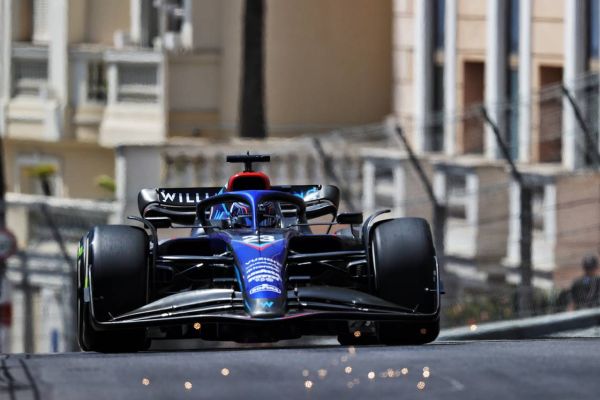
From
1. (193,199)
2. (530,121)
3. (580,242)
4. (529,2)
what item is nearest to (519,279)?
(580,242)

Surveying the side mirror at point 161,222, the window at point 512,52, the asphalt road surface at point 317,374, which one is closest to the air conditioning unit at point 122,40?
the window at point 512,52

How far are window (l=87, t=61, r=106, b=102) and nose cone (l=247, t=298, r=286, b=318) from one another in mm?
25545

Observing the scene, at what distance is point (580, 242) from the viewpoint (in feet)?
82.6

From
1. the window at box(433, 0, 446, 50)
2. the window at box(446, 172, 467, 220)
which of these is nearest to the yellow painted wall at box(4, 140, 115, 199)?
the window at box(433, 0, 446, 50)

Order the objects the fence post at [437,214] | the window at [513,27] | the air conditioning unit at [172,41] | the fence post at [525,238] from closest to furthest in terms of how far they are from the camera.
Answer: the fence post at [525,238] < the fence post at [437,214] < the window at [513,27] < the air conditioning unit at [172,41]

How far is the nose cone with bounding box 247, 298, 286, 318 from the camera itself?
639 inches

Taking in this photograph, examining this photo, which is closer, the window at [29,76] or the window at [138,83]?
the window at [138,83]

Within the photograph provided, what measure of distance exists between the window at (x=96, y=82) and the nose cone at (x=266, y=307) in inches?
1006

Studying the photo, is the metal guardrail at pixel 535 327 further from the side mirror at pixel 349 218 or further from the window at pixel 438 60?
the window at pixel 438 60

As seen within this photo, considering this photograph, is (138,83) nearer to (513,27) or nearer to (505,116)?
(513,27)

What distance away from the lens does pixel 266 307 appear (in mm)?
16281

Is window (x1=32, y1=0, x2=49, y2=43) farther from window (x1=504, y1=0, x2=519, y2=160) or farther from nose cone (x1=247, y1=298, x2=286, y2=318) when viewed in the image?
nose cone (x1=247, y1=298, x2=286, y2=318)

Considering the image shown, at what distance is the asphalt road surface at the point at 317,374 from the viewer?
45.8 ft

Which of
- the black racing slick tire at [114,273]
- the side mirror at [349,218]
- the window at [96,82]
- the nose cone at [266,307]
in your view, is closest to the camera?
the nose cone at [266,307]
